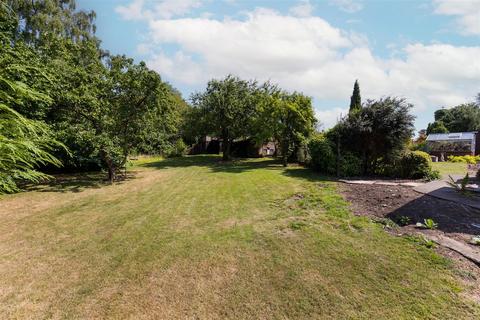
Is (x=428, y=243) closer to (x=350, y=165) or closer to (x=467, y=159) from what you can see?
(x=350, y=165)

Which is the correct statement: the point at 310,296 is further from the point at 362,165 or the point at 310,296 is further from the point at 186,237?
the point at 362,165

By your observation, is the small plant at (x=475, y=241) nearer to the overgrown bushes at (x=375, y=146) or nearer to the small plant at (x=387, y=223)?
the small plant at (x=387, y=223)

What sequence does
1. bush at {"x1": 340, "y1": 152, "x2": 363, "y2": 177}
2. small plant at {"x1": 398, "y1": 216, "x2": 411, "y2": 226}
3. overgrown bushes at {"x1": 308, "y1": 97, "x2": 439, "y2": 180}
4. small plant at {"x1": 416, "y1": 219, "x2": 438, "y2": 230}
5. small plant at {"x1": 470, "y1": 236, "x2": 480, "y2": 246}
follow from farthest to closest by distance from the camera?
bush at {"x1": 340, "y1": 152, "x2": 363, "y2": 177} → overgrown bushes at {"x1": 308, "y1": 97, "x2": 439, "y2": 180} → small plant at {"x1": 398, "y1": 216, "x2": 411, "y2": 226} → small plant at {"x1": 416, "y1": 219, "x2": 438, "y2": 230} → small plant at {"x1": 470, "y1": 236, "x2": 480, "y2": 246}

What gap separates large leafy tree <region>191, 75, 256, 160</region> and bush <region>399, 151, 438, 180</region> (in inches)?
429

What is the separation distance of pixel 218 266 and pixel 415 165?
30.0ft

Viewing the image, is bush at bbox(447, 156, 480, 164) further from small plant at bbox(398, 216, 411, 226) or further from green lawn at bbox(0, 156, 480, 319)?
green lawn at bbox(0, 156, 480, 319)

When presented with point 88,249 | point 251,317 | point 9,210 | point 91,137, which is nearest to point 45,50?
point 91,137

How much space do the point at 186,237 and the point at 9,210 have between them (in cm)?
531

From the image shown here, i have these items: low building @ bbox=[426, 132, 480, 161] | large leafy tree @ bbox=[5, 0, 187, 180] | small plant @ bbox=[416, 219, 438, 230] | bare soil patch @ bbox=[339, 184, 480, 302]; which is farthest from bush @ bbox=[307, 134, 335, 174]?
low building @ bbox=[426, 132, 480, 161]

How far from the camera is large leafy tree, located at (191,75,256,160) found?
756 inches

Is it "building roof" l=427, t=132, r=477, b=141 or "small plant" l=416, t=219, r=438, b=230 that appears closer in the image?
"small plant" l=416, t=219, r=438, b=230

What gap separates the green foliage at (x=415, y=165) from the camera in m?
9.52

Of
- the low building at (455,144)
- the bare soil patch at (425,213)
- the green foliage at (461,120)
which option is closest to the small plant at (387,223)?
the bare soil patch at (425,213)

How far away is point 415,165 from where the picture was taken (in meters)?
9.72
